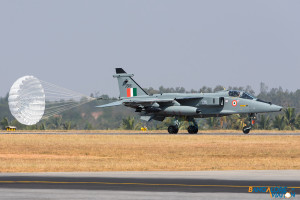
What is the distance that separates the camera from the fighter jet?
2046 inches

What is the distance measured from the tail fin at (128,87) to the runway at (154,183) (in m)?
36.3

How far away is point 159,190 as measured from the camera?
56.9 feet

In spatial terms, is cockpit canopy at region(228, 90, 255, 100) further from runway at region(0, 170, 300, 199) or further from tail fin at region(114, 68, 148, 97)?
runway at region(0, 170, 300, 199)

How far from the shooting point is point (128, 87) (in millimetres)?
59188

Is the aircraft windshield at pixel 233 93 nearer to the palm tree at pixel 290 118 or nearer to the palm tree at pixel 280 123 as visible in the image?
the palm tree at pixel 290 118

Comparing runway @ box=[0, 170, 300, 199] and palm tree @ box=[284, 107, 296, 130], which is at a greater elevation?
runway @ box=[0, 170, 300, 199]

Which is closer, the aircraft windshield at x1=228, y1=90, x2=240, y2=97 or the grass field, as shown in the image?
the grass field

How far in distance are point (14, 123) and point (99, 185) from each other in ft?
249

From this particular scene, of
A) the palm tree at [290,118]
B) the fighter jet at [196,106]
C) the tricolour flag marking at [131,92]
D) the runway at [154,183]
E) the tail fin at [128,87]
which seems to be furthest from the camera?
the palm tree at [290,118]

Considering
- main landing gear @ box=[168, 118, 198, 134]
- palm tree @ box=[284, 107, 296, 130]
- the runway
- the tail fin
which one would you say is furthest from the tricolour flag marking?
the runway

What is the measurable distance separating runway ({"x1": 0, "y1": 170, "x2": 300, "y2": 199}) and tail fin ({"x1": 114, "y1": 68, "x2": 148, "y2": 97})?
36.3 meters

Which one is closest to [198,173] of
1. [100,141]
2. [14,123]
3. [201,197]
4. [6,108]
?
[201,197]

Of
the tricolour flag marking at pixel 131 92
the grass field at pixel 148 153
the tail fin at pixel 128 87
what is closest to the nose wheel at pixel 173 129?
the tail fin at pixel 128 87

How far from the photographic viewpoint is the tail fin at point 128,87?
59.0 metres
